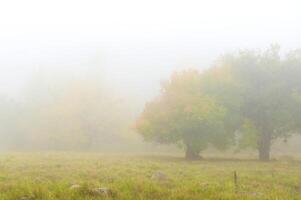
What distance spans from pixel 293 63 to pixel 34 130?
49659 millimetres

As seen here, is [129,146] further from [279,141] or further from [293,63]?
[293,63]

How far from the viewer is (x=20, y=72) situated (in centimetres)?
15088

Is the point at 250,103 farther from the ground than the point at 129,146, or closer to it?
farther from the ground

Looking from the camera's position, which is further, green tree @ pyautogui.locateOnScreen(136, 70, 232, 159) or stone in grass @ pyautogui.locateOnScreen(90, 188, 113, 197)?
green tree @ pyautogui.locateOnScreen(136, 70, 232, 159)

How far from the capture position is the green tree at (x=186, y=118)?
39875mm

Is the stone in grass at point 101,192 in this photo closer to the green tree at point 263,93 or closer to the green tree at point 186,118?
the green tree at point 186,118

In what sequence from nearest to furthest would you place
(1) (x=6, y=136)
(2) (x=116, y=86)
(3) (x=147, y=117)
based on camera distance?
(3) (x=147, y=117)
(1) (x=6, y=136)
(2) (x=116, y=86)

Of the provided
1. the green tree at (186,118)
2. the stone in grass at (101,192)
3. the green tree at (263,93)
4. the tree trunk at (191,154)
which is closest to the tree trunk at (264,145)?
the green tree at (263,93)

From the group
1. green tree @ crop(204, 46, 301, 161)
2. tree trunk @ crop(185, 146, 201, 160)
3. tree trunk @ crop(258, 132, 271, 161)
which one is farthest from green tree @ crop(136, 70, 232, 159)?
tree trunk @ crop(258, 132, 271, 161)

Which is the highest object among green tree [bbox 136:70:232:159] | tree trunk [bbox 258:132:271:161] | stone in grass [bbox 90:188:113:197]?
green tree [bbox 136:70:232:159]

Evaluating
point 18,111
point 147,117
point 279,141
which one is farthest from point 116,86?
point 147,117

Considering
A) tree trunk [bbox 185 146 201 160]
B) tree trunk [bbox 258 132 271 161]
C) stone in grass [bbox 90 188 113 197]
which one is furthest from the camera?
tree trunk [bbox 258 132 271 161]

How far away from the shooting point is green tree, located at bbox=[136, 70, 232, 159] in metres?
39.9

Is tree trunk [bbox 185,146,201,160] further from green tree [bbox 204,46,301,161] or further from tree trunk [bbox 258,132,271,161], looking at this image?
tree trunk [bbox 258,132,271,161]
